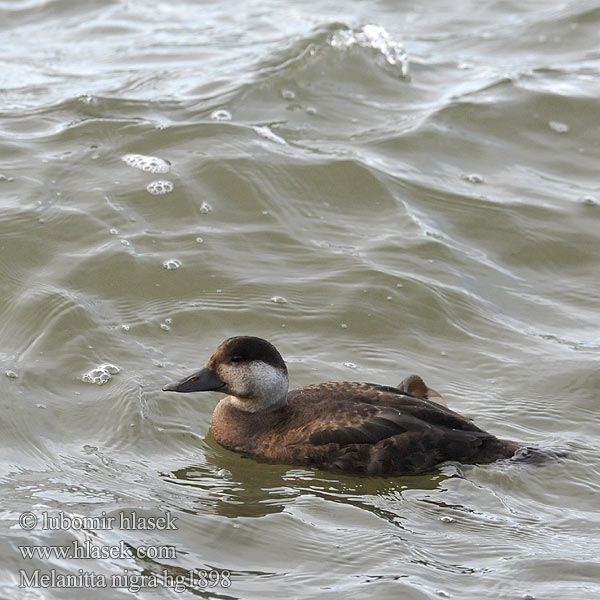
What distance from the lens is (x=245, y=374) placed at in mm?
7602

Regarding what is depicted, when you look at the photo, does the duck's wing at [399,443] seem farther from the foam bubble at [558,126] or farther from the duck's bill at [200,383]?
the foam bubble at [558,126]

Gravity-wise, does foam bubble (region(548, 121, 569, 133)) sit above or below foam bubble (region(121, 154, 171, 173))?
above

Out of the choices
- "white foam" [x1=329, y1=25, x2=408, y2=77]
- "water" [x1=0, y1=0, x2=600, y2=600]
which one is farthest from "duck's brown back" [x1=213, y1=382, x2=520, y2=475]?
"white foam" [x1=329, y1=25, x2=408, y2=77]

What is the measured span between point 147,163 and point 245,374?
4.11 m

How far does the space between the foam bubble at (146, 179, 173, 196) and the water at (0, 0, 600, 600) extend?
0.11ft

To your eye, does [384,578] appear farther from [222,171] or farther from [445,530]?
[222,171]

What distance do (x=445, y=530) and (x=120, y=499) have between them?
184cm

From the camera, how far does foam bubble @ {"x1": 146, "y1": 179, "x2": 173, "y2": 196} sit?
10.6 meters

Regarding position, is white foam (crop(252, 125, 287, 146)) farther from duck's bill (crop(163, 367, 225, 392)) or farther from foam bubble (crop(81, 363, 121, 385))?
duck's bill (crop(163, 367, 225, 392))

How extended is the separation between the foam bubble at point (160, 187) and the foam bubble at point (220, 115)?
1631mm

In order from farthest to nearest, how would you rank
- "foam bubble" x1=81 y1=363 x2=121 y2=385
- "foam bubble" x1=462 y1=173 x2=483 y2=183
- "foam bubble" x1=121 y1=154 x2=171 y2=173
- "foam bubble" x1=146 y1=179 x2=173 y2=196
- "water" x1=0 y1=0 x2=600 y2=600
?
"foam bubble" x1=462 y1=173 x2=483 y2=183 < "foam bubble" x1=121 y1=154 x2=171 y2=173 < "foam bubble" x1=146 y1=179 x2=173 y2=196 < "foam bubble" x1=81 y1=363 x2=121 y2=385 < "water" x1=0 y1=0 x2=600 y2=600

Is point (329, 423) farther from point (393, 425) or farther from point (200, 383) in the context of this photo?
point (200, 383)

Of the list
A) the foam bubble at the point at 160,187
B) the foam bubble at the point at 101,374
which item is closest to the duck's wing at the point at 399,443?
the foam bubble at the point at 101,374

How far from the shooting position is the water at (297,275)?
6.47 metres
